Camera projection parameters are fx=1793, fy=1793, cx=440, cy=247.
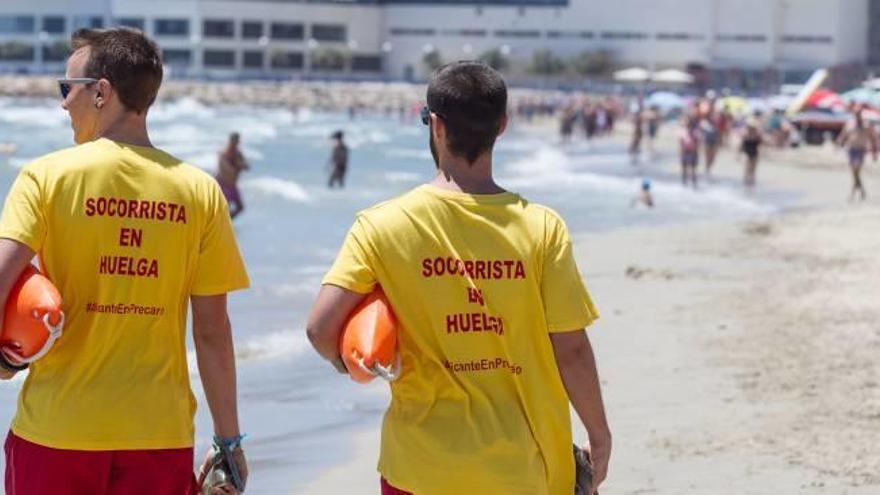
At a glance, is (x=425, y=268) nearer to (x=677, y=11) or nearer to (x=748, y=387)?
(x=748, y=387)

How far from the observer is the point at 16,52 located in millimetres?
127062

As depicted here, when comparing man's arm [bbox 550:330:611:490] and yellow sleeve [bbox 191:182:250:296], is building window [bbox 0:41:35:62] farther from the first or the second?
man's arm [bbox 550:330:611:490]

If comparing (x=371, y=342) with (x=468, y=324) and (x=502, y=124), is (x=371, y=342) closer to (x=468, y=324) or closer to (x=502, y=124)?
(x=468, y=324)

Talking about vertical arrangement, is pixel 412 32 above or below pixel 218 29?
above

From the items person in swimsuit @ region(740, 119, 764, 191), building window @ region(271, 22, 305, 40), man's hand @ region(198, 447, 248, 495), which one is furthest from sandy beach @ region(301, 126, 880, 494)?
building window @ region(271, 22, 305, 40)

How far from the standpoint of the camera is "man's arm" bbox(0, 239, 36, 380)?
3480 mm

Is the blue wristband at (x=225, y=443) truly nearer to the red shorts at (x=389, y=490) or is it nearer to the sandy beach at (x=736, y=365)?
the red shorts at (x=389, y=490)

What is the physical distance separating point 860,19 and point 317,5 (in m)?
38.0

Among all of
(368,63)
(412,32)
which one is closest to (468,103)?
(412,32)

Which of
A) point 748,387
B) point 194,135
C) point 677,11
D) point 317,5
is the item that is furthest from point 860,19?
point 748,387

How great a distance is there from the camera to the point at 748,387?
30.4 feet

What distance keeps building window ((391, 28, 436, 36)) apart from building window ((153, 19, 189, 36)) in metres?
14.7

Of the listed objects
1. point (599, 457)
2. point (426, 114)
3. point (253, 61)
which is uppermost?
point (426, 114)

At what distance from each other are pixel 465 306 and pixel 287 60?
128 metres
